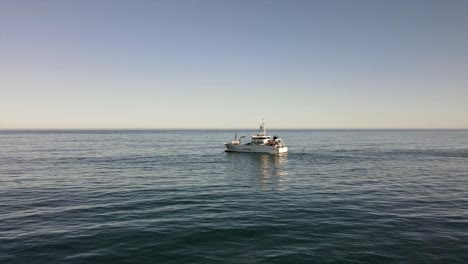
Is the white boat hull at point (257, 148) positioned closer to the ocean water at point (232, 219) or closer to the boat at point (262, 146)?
the boat at point (262, 146)

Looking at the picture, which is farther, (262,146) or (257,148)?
(257,148)

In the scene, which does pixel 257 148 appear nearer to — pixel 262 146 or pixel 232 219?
pixel 262 146

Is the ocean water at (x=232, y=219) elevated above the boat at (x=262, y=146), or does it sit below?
below

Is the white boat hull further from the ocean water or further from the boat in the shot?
the ocean water

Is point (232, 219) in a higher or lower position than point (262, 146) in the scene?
lower

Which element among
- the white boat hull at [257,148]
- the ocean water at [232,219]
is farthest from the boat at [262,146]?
the ocean water at [232,219]

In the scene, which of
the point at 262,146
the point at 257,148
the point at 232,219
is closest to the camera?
the point at 232,219

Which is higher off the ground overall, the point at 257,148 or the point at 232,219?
the point at 257,148

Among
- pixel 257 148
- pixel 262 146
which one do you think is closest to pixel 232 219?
pixel 262 146

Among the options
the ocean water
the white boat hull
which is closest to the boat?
the white boat hull

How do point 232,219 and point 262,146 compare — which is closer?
point 232,219

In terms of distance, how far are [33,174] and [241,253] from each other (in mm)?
40741

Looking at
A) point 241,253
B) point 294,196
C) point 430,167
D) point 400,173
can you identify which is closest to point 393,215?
point 294,196

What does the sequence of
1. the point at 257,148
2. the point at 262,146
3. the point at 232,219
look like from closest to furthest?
1. the point at 232,219
2. the point at 262,146
3. the point at 257,148
